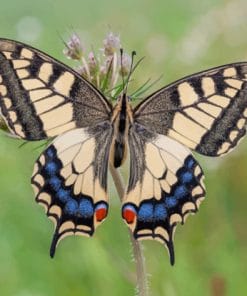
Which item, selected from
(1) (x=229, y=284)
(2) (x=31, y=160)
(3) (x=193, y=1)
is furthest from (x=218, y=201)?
(3) (x=193, y=1)

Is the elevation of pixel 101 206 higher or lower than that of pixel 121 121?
lower

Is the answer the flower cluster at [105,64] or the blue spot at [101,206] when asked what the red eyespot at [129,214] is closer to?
the blue spot at [101,206]

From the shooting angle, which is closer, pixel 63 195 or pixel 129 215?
pixel 129 215

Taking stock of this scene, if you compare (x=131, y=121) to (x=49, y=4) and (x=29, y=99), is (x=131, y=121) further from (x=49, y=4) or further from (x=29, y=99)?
(x=49, y=4)

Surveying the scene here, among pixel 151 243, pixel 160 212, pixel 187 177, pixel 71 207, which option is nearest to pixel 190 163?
pixel 187 177

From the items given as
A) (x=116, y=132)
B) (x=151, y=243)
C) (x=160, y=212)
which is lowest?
(x=151, y=243)

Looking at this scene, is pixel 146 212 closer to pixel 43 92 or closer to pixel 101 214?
pixel 101 214

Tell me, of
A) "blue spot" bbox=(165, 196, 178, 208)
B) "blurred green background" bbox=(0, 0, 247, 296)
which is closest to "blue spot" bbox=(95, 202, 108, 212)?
"blue spot" bbox=(165, 196, 178, 208)
